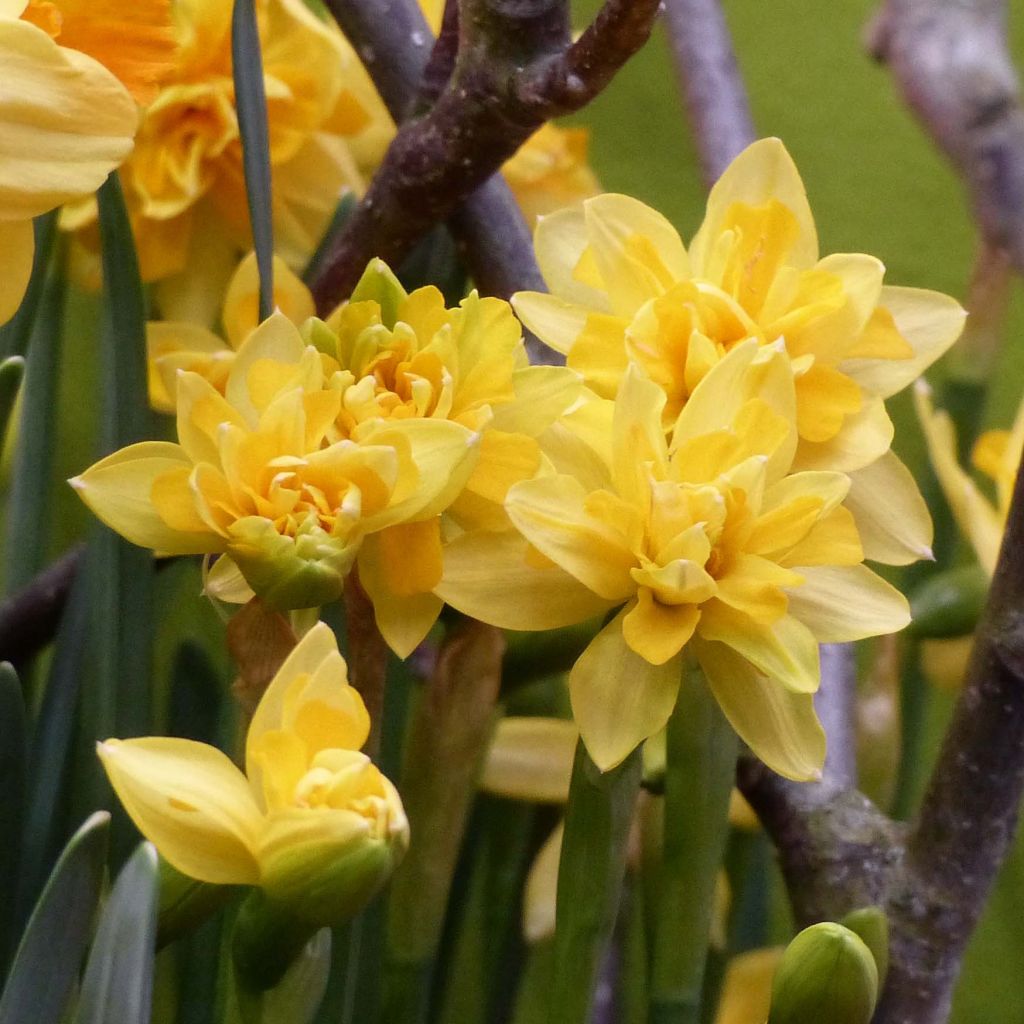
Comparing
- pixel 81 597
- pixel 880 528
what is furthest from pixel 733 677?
pixel 81 597

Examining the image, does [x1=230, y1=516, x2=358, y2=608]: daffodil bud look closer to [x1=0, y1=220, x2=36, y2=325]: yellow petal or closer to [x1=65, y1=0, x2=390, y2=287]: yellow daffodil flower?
[x1=0, y1=220, x2=36, y2=325]: yellow petal

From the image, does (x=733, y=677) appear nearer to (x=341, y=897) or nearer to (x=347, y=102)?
(x=341, y=897)

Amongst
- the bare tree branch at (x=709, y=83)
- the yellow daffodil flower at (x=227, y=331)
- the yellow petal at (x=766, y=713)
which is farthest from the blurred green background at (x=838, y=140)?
the yellow petal at (x=766, y=713)

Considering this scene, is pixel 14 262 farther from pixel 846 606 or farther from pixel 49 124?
pixel 846 606

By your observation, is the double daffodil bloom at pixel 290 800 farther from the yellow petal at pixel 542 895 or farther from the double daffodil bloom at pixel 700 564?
the yellow petal at pixel 542 895

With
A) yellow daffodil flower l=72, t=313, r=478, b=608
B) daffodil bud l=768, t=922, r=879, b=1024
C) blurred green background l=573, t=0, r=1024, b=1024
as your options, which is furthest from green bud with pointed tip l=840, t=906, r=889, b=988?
blurred green background l=573, t=0, r=1024, b=1024

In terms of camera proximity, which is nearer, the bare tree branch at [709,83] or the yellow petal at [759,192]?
the yellow petal at [759,192]
